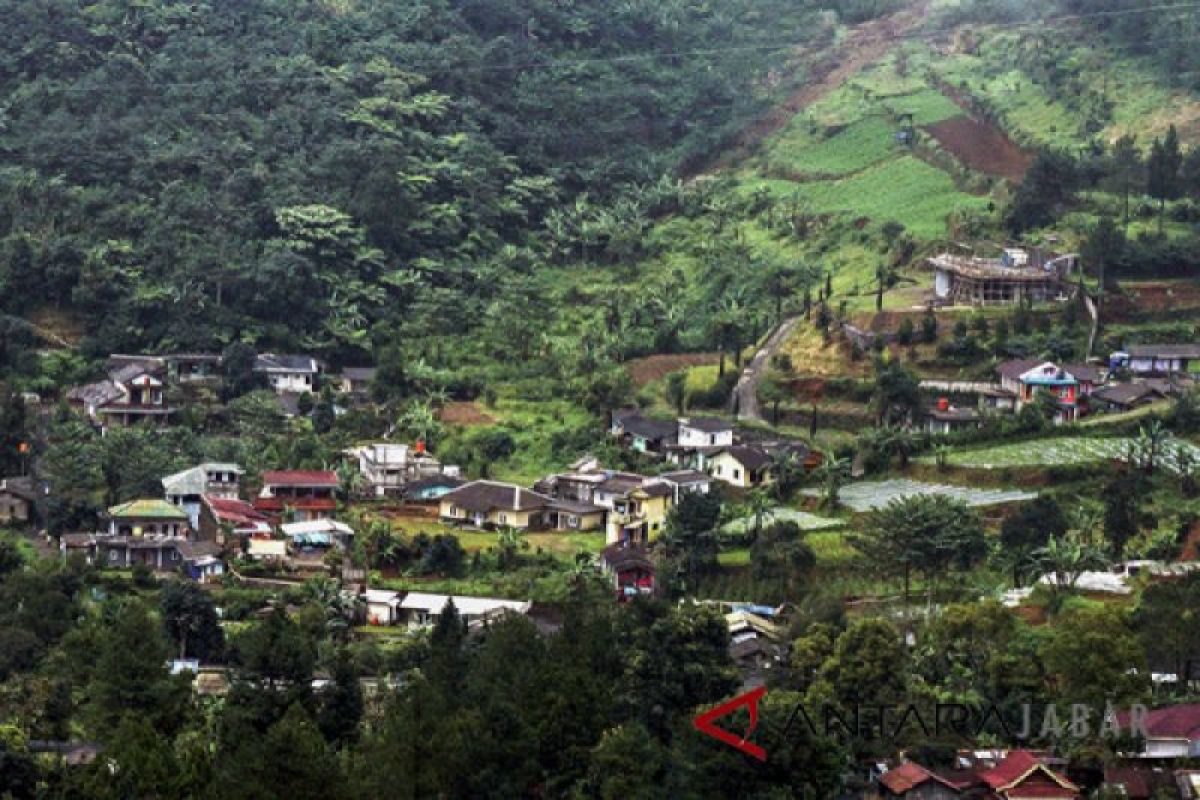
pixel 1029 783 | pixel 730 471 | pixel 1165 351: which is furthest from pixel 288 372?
pixel 1029 783

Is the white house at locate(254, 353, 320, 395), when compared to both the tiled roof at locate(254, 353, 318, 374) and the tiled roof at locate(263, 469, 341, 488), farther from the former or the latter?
the tiled roof at locate(263, 469, 341, 488)

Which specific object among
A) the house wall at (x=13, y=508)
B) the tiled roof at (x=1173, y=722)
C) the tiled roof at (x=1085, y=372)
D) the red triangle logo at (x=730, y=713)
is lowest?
the tiled roof at (x=1173, y=722)

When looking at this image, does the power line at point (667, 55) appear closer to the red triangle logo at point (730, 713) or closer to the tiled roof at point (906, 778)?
→ the red triangle logo at point (730, 713)

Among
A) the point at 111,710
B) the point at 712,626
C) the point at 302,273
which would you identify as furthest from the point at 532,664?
the point at 302,273

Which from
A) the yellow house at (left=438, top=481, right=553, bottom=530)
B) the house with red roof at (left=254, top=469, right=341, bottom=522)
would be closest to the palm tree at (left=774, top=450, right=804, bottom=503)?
the yellow house at (left=438, top=481, right=553, bottom=530)

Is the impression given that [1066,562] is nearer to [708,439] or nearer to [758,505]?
[758,505]

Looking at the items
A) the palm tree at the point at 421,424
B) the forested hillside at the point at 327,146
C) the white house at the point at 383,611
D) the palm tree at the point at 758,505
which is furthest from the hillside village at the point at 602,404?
the palm tree at the point at 421,424

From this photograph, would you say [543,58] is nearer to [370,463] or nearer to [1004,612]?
[370,463]

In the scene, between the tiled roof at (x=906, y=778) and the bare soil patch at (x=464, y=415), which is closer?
the tiled roof at (x=906, y=778)
